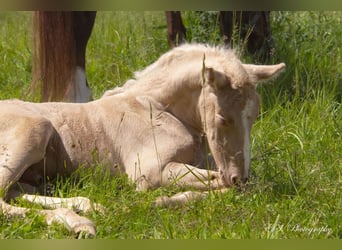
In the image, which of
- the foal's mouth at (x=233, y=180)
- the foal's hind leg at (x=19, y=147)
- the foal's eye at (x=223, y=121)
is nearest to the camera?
the foal's hind leg at (x=19, y=147)

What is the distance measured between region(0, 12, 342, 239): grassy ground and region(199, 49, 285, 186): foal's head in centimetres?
17

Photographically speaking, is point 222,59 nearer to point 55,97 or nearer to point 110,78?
point 55,97

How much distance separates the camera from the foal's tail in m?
5.72

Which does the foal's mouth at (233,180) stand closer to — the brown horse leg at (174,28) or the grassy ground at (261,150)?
the grassy ground at (261,150)

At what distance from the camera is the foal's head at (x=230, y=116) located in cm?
417

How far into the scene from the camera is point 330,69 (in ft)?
21.5

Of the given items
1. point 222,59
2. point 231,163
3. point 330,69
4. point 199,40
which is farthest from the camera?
point 199,40

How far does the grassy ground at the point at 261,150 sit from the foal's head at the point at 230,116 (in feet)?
0.57

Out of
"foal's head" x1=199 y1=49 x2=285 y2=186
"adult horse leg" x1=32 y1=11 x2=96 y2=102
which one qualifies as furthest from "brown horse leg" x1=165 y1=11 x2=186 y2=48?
"foal's head" x1=199 y1=49 x2=285 y2=186

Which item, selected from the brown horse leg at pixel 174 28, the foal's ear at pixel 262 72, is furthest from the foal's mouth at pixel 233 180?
the brown horse leg at pixel 174 28

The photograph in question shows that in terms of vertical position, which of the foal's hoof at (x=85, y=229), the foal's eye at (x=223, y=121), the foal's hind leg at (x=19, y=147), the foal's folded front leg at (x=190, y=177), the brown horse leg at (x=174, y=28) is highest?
the brown horse leg at (x=174, y=28)

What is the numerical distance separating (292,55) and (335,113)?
135 centimetres

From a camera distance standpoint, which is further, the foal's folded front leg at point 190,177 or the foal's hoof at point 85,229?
the foal's folded front leg at point 190,177

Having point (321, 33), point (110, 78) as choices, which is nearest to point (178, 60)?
point (110, 78)
